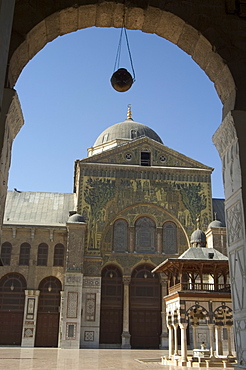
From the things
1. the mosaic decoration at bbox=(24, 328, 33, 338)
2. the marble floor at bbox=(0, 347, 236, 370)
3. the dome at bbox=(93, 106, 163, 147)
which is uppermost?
the dome at bbox=(93, 106, 163, 147)

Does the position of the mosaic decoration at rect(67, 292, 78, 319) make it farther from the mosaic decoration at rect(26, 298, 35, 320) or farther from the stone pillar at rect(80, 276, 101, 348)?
the mosaic decoration at rect(26, 298, 35, 320)

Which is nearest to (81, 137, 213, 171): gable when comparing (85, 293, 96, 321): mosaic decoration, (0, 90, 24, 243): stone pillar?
(85, 293, 96, 321): mosaic decoration

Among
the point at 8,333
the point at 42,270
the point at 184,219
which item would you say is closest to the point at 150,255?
the point at 184,219

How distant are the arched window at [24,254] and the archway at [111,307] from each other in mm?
4658

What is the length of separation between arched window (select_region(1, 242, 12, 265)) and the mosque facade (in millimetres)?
60

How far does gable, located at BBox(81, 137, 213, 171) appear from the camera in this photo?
1107 inches

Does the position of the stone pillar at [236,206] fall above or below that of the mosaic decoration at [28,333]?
above

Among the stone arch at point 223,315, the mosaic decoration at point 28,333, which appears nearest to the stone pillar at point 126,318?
the mosaic decoration at point 28,333

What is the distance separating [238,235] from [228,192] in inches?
31.2

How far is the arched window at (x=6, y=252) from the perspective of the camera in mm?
25819

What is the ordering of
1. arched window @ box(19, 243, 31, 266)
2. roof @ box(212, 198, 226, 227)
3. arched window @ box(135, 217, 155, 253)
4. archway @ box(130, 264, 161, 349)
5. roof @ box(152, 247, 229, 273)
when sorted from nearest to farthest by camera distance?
roof @ box(152, 247, 229, 273) → archway @ box(130, 264, 161, 349) → arched window @ box(19, 243, 31, 266) → arched window @ box(135, 217, 155, 253) → roof @ box(212, 198, 226, 227)

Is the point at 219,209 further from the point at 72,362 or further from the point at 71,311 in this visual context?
the point at 72,362

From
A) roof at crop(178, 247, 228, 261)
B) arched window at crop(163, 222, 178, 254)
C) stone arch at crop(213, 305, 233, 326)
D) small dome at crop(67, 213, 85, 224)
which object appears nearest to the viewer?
stone arch at crop(213, 305, 233, 326)

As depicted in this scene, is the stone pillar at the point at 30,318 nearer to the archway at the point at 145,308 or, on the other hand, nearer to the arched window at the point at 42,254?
the arched window at the point at 42,254
